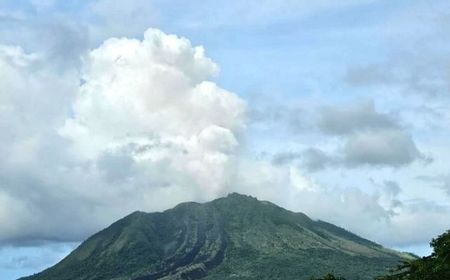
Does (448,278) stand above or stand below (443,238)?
below

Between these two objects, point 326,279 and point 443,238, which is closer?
point 326,279

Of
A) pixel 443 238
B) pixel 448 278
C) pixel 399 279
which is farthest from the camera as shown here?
pixel 443 238

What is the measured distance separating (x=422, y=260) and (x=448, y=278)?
7.03 m

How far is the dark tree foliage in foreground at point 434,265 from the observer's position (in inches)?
2640

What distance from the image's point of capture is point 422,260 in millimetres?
72875

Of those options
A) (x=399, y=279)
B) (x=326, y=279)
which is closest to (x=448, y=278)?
(x=399, y=279)

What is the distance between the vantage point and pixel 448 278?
65875 mm

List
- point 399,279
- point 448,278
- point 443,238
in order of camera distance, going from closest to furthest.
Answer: point 448,278, point 399,279, point 443,238

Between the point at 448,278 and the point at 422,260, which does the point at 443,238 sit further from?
the point at 448,278

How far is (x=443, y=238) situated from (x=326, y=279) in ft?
49.4

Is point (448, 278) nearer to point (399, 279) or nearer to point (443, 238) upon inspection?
point (399, 279)

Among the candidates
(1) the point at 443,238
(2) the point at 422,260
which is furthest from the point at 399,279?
(1) the point at 443,238

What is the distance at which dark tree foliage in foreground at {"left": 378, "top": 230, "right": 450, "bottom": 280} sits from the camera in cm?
6706

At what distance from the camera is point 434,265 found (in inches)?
2739
